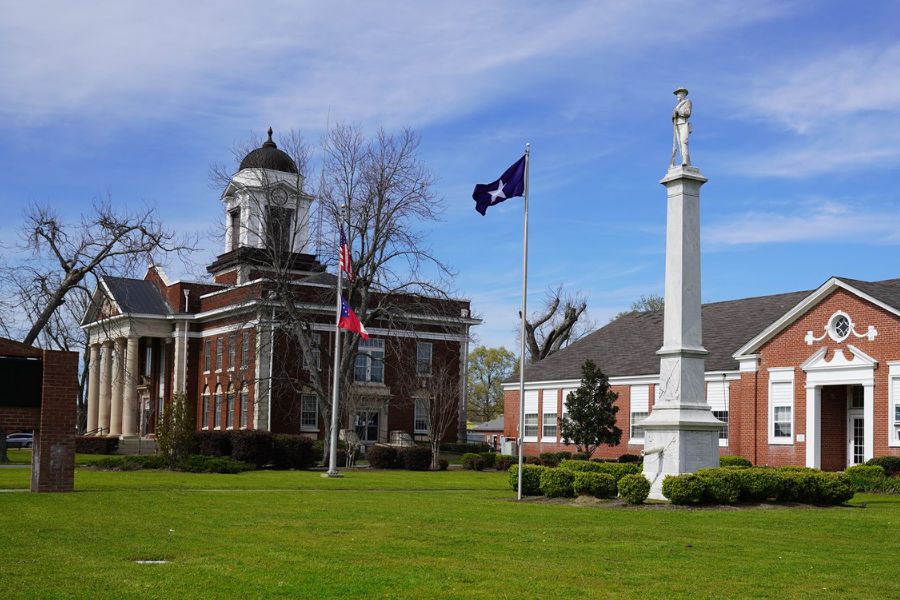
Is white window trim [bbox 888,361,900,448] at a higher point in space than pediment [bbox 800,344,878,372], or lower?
lower

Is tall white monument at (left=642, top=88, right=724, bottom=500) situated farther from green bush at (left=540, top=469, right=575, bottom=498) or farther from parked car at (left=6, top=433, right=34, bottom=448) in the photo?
parked car at (left=6, top=433, right=34, bottom=448)

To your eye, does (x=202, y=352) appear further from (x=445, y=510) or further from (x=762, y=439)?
(x=445, y=510)

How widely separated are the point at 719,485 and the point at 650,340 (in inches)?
1119

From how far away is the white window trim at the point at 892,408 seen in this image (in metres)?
33.9

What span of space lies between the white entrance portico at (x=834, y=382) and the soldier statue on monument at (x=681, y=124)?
15.0 metres

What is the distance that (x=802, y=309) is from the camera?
37250 mm

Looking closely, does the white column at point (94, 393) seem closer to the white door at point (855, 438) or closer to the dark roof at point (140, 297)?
the dark roof at point (140, 297)

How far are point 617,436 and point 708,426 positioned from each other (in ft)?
68.5

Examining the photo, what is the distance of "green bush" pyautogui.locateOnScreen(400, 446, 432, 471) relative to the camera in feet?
135

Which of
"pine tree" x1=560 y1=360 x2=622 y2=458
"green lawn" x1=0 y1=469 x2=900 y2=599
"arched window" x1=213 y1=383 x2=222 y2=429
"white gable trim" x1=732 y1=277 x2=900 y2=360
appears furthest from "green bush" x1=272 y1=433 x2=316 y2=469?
"arched window" x1=213 y1=383 x2=222 y2=429

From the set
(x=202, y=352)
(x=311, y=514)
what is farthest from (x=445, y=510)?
(x=202, y=352)

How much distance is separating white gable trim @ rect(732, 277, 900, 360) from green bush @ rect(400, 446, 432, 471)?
1222cm

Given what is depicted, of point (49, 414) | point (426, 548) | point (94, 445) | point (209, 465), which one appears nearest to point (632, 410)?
point (209, 465)

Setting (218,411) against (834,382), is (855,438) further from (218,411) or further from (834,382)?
(218,411)
